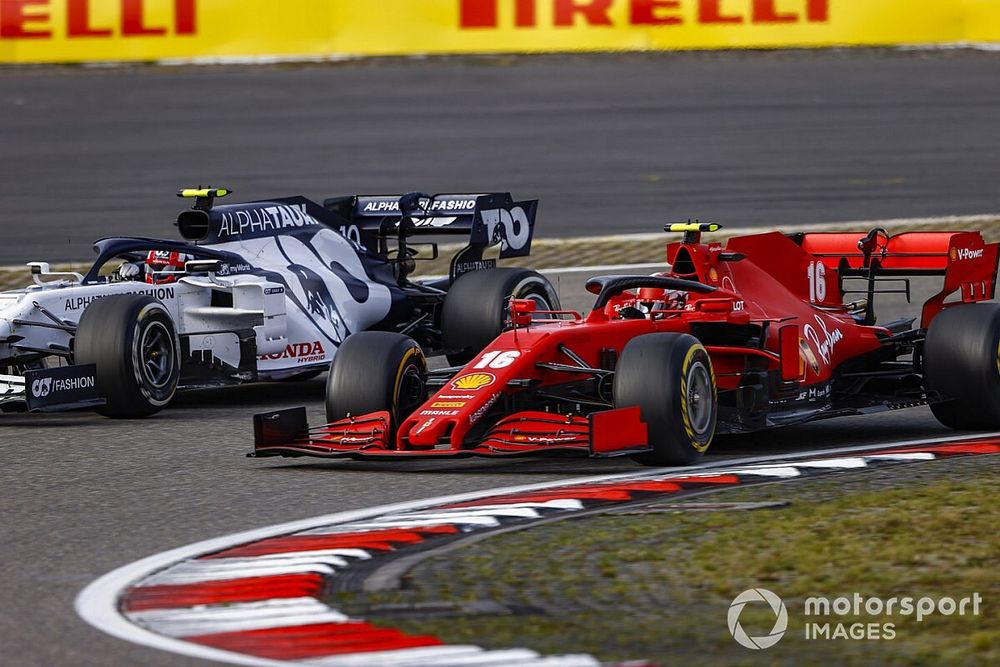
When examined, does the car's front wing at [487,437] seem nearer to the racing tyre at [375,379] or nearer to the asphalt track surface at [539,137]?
the racing tyre at [375,379]

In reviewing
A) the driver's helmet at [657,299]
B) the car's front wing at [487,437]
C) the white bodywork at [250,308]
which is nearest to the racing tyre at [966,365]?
the driver's helmet at [657,299]

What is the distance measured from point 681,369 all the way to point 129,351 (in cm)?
380

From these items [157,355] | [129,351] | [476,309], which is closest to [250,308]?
[157,355]

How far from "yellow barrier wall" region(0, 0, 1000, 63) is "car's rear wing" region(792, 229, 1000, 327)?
14.5 meters

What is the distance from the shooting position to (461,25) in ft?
87.8

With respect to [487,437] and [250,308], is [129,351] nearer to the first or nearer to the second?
[250,308]

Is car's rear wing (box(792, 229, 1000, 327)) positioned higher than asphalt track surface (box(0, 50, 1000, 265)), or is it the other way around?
asphalt track surface (box(0, 50, 1000, 265))

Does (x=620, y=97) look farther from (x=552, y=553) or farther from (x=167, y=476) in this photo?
(x=552, y=553)

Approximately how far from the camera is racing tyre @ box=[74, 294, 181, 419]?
1170cm

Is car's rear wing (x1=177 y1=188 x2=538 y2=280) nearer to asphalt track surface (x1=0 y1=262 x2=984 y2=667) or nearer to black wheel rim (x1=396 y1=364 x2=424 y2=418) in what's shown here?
asphalt track surface (x1=0 y1=262 x2=984 y2=667)

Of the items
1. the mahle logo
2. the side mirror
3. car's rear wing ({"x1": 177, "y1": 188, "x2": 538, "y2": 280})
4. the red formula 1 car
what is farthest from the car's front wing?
car's rear wing ({"x1": 177, "y1": 188, "x2": 538, "y2": 280})

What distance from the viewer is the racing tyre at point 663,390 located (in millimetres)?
9258

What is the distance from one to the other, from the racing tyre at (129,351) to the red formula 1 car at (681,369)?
194cm

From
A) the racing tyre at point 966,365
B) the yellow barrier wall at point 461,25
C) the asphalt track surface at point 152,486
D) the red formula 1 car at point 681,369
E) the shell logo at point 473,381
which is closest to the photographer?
the asphalt track surface at point 152,486
